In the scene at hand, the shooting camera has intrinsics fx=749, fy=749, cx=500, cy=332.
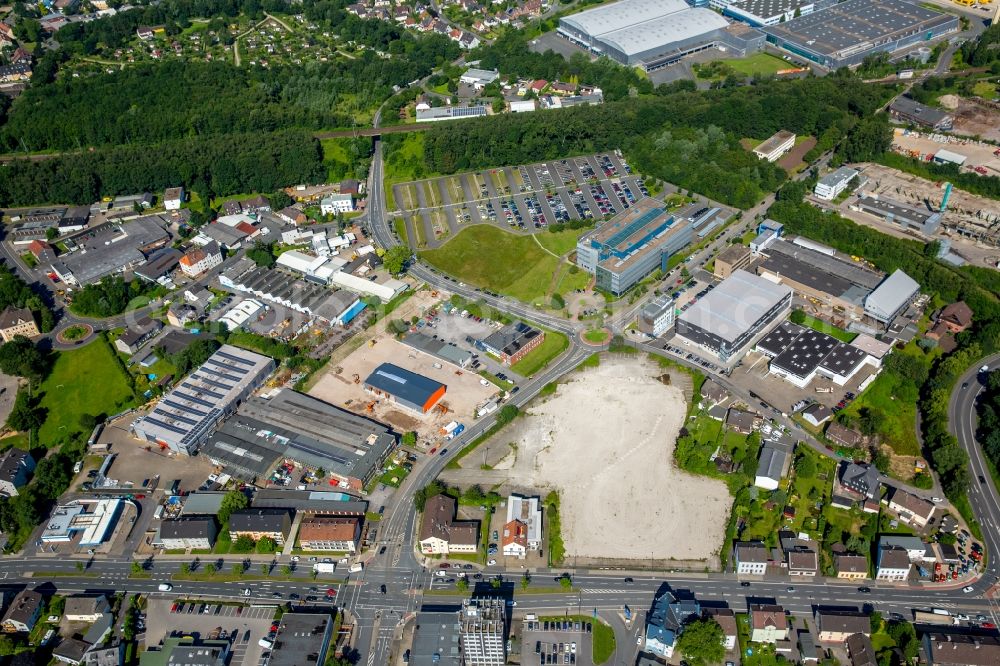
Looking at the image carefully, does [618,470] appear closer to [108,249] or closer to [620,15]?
[108,249]

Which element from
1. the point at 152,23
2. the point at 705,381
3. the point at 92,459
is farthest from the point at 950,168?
the point at 152,23

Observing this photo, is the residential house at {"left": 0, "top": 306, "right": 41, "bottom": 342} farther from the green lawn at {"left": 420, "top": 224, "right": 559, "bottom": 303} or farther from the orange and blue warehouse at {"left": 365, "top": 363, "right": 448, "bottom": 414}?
the green lawn at {"left": 420, "top": 224, "right": 559, "bottom": 303}

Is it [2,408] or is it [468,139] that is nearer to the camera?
[2,408]

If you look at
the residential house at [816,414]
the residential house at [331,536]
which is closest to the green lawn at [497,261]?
the residential house at [816,414]

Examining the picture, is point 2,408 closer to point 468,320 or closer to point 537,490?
point 468,320

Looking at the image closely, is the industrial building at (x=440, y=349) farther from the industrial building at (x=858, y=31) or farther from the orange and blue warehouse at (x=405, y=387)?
the industrial building at (x=858, y=31)

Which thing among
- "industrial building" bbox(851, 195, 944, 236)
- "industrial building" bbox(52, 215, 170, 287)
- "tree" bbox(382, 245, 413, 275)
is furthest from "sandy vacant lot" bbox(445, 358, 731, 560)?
"industrial building" bbox(52, 215, 170, 287)

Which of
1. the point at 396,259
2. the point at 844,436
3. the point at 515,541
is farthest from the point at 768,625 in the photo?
the point at 396,259
